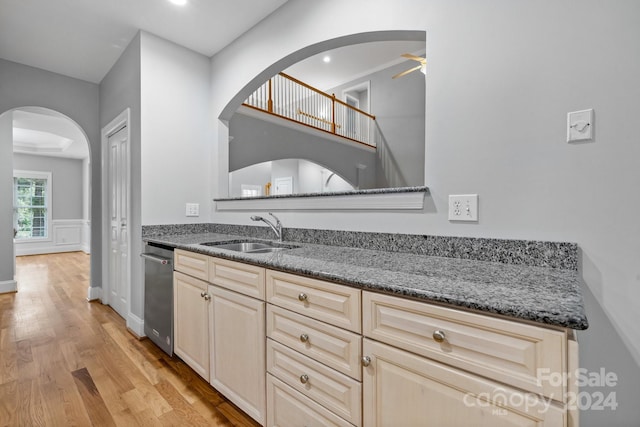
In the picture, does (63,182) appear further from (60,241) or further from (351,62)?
(351,62)

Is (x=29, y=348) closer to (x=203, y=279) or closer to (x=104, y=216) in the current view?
(x=104, y=216)

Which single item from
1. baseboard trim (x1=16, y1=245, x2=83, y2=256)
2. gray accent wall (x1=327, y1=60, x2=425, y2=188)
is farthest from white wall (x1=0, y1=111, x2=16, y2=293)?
gray accent wall (x1=327, y1=60, x2=425, y2=188)

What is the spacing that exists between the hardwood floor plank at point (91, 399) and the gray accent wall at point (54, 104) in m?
2.01

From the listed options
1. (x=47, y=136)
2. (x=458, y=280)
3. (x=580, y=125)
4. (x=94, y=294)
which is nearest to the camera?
(x=458, y=280)

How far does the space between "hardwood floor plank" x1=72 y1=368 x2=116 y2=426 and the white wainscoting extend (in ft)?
23.5

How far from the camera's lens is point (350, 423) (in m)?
1.06

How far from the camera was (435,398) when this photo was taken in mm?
848

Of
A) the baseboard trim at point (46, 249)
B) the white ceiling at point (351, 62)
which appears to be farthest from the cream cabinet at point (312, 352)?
the baseboard trim at point (46, 249)

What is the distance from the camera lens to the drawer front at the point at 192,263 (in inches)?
69.5

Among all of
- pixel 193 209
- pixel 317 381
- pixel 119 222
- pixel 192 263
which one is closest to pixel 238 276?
pixel 192 263

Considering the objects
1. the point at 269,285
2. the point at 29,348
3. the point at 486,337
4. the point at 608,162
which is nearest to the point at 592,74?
the point at 608,162

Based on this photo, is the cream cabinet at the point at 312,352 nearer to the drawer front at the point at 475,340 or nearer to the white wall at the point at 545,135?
the drawer front at the point at 475,340

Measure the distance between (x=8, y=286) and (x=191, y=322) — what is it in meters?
3.73

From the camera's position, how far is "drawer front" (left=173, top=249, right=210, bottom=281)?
5.79 ft
